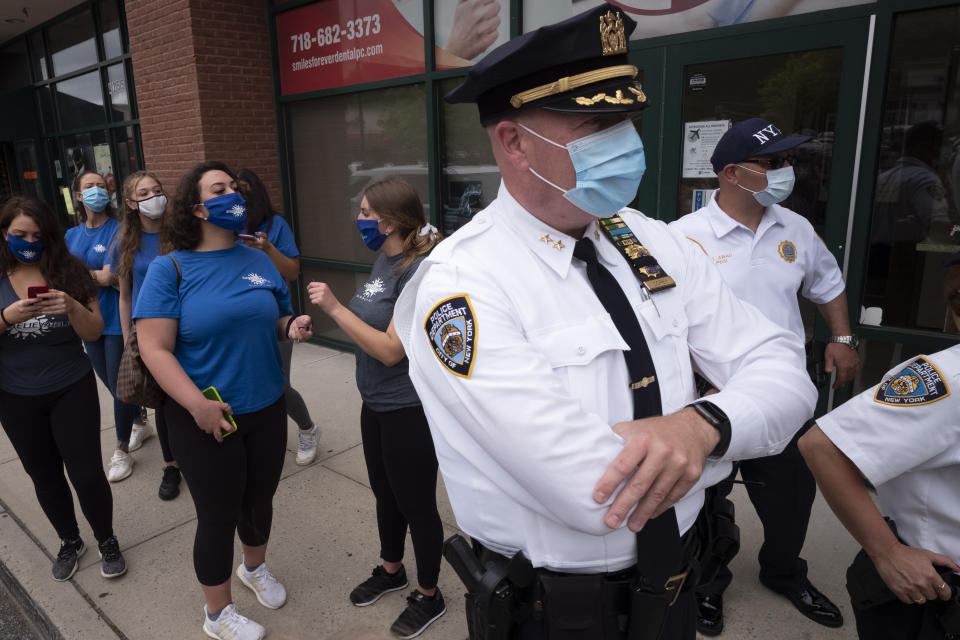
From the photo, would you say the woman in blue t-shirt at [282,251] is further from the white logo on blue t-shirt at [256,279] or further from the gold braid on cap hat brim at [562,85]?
the gold braid on cap hat brim at [562,85]

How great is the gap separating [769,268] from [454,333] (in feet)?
7.19

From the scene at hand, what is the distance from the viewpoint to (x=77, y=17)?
368 inches

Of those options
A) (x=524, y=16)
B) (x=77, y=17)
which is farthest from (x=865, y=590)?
(x=77, y=17)

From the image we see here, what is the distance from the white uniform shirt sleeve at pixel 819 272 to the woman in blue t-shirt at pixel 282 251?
305cm

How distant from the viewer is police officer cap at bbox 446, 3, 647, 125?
1.25 meters

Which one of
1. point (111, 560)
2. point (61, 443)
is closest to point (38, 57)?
point (61, 443)

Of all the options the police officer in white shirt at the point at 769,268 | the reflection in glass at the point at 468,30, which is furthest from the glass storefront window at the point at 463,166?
the police officer in white shirt at the point at 769,268

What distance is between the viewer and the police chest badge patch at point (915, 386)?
56.6 inches

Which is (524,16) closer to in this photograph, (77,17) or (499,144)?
(499,144)

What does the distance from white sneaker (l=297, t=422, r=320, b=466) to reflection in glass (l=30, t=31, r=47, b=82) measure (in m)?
9.81

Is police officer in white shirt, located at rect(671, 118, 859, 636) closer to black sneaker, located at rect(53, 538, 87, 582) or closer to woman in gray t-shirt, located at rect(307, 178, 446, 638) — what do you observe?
woman in gray t-shirt, located at rect(307, 178, 446, 638)

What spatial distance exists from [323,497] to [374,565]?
0.85m

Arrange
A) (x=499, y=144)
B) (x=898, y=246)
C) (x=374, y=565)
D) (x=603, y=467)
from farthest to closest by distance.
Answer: (x=898, y=246), (x=374, y=565), (x=499, y=144), (x=603, y=467)

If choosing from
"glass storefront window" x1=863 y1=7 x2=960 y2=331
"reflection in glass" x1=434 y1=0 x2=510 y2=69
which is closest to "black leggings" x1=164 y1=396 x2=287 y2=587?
"glass storefront window" x1=863 y1=7 x2=960 y2=331
